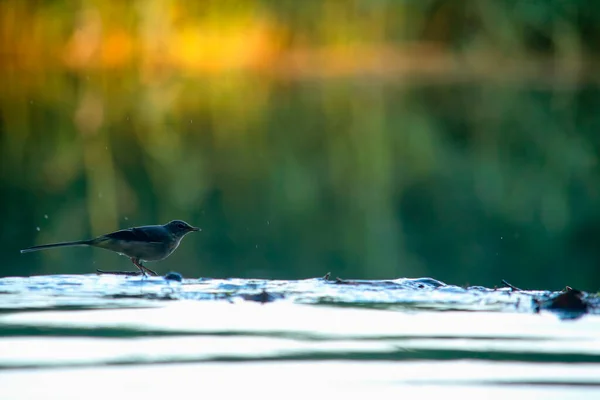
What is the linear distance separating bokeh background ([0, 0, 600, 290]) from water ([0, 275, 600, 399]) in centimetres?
323

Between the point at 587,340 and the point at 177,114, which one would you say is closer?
the point at 587,340

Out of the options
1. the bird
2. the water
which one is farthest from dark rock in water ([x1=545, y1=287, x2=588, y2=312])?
the bird

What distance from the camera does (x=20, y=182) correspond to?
18125 mm

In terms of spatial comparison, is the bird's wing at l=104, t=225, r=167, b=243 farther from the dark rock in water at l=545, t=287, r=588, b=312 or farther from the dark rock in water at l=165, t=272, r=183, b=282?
the dark rock in water at l=545, t=287, r=588, b=312

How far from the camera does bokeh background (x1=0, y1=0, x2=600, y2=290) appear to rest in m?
13.5

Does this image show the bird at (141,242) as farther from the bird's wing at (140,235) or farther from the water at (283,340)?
the water at (283,340)

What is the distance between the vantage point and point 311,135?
88.1ft

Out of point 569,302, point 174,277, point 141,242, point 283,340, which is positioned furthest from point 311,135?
point 283,340

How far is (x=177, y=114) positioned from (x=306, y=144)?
649 centimetres

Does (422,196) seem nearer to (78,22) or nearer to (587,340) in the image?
(587,340)

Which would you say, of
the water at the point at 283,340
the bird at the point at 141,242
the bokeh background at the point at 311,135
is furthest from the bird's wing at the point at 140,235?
the bokeh background at the point at 311,135

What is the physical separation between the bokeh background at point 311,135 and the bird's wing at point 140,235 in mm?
2416

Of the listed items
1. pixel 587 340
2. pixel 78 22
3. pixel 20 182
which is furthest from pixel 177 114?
pixel 587 340

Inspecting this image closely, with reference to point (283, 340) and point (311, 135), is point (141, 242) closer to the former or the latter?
point (283, 340)
